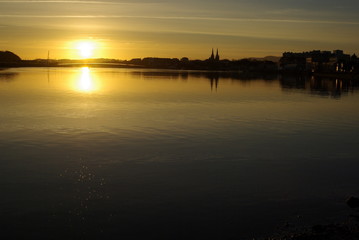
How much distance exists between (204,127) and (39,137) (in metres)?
10.1

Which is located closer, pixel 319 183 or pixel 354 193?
pixel 354 193

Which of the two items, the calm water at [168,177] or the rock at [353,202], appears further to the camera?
the rock at [353,202]

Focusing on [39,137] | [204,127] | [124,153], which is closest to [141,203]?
[124,153]

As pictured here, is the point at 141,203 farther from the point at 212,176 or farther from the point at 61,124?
the point at 61,124

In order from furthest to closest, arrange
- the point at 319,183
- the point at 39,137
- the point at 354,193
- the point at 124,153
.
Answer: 1. the point at 39,137
2. the point at 124,153
3. the point at 319,183
4. the point at 354,193

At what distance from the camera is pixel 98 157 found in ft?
58.4

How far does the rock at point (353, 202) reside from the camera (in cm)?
1246

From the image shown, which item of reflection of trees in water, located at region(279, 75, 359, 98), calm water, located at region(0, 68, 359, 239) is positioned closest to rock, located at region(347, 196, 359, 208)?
calm water, located at region(0, 68, 359, 239)

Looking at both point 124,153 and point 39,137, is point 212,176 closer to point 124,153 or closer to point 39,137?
point 124,153

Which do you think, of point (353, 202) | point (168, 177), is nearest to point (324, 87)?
point (168, 177)

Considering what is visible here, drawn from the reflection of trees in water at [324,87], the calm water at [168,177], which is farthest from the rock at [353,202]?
the reflection of trees in water at [324,87]

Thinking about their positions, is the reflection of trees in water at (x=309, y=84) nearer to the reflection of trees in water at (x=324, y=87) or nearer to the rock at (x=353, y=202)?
the reflection of trees in water at (x=324, y=87)

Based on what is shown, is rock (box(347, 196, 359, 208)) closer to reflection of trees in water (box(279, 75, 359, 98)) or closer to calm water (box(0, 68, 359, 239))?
calm water (box(0, 68, 359, 239))

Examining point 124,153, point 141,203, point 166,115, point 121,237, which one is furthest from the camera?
point 166,115
